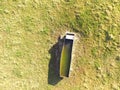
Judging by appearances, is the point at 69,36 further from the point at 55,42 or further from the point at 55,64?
the point at 55,64

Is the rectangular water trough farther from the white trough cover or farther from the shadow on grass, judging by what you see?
the shadow on grass

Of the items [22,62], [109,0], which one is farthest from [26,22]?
[109,0]

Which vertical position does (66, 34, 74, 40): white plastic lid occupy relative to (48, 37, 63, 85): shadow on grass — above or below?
above

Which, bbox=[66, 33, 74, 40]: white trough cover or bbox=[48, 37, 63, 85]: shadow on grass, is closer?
bbox=[66, 33, 74, 40]: white trough cover

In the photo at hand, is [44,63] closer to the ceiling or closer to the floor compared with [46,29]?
closer to the floor

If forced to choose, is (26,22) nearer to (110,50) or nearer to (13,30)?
(13,30)

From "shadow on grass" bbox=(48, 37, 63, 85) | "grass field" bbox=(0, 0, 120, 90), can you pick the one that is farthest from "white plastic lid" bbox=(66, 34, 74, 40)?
"shadow on grass" bbox=(48, 37, 63, 85)

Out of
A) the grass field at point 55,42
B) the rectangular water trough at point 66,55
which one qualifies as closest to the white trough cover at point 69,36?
the rectangular water trough at point 66,55
